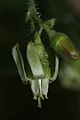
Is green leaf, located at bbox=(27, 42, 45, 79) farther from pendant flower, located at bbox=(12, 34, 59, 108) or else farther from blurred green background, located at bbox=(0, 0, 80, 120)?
blurred green background, located at bbox=(0, 0, 80, 120)

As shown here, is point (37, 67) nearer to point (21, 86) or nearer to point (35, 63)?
point (35, 63)

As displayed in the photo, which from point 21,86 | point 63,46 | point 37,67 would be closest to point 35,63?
point 37,67

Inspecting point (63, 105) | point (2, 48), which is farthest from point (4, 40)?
point (63, 105)

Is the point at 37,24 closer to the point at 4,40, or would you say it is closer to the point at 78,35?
the point at 78,35

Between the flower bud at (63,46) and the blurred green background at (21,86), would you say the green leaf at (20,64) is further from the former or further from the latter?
the blurred green background at (21,86)

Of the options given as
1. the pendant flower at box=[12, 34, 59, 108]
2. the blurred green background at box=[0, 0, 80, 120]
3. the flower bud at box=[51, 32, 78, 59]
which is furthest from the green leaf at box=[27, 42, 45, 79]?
the blurred green background at box=[0, 0, 80, 120]
